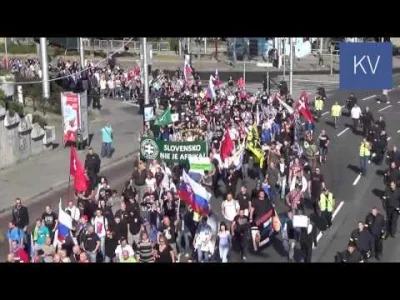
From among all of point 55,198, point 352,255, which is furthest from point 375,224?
point 55,198

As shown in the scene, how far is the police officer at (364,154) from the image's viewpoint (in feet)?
78.2

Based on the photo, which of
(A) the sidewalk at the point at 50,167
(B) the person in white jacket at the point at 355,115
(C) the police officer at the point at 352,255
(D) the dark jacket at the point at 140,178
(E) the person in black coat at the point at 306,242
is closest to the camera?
(C) the police officer at the point at 352,255

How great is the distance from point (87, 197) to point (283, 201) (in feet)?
A: 17.2

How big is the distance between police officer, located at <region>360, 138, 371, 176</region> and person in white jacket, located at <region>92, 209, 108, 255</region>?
9.46m

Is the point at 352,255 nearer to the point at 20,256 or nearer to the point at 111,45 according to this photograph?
the point at 20,256

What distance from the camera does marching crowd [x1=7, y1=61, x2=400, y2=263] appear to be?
16.3 m

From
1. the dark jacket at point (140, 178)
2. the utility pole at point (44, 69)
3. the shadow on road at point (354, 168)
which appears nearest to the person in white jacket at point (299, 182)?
the dark jacket at point (140, 178)

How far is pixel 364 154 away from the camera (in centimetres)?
2392

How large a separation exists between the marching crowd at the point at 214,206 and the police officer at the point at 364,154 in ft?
0.18

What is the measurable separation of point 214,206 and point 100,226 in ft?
16.0

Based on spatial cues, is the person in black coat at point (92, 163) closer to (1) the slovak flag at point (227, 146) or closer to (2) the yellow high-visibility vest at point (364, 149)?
(1) the slovak flag at point (227, 146)
